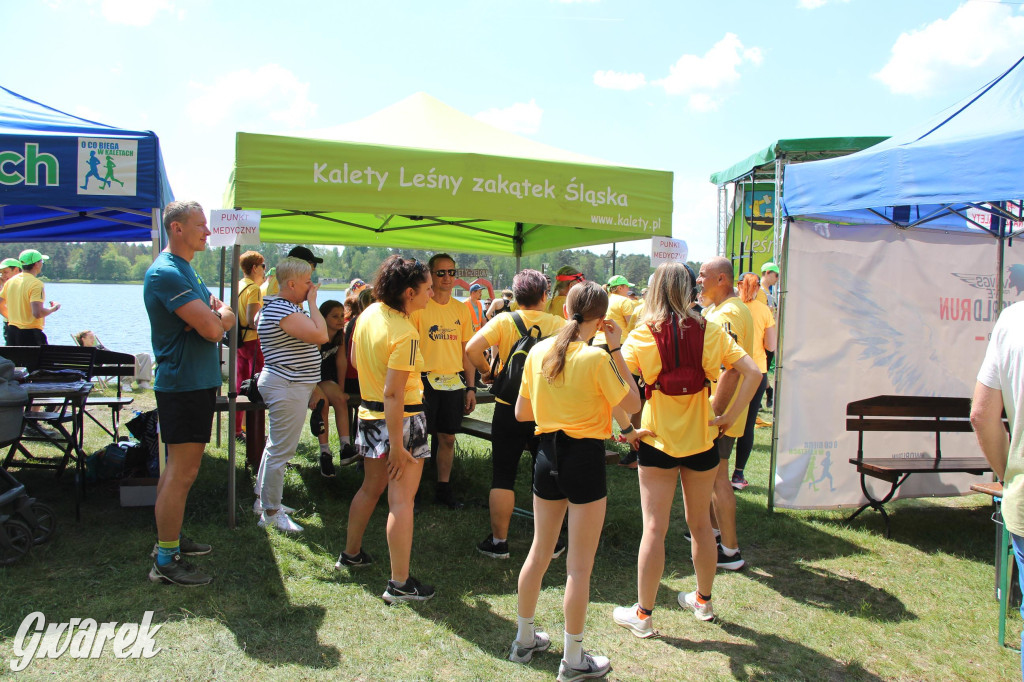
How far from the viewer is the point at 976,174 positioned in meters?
4.15

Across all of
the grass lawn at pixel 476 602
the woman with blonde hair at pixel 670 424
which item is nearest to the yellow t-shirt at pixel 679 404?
the woman with blonde hair at pixel 670 424

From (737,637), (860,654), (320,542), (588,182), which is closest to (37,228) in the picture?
(320,542)

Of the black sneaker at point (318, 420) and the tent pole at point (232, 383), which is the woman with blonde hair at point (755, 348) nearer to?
the black sneaker at point (318, 420)

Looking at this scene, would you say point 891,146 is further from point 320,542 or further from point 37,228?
point 37,228

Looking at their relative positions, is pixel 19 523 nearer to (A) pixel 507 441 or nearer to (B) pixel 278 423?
(B) pixel 278 423

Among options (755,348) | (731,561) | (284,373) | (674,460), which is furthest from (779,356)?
(284,373)

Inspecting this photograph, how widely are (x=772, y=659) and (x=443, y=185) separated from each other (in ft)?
10.8

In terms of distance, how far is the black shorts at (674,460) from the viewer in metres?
2.94

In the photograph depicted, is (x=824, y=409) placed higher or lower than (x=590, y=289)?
lower

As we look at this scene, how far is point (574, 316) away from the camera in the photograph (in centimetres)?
268

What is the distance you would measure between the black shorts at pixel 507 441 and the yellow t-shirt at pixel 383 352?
64 centimetres

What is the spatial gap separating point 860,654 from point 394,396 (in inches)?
90.9

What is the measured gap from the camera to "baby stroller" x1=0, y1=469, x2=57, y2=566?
3535 millimetres

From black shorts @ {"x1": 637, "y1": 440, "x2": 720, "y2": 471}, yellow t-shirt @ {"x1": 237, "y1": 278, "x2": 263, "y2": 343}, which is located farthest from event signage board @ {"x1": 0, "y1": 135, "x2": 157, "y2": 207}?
black shorts @ {"x1": 637, "y1": 440, "x2": 720, "y2": 471}
